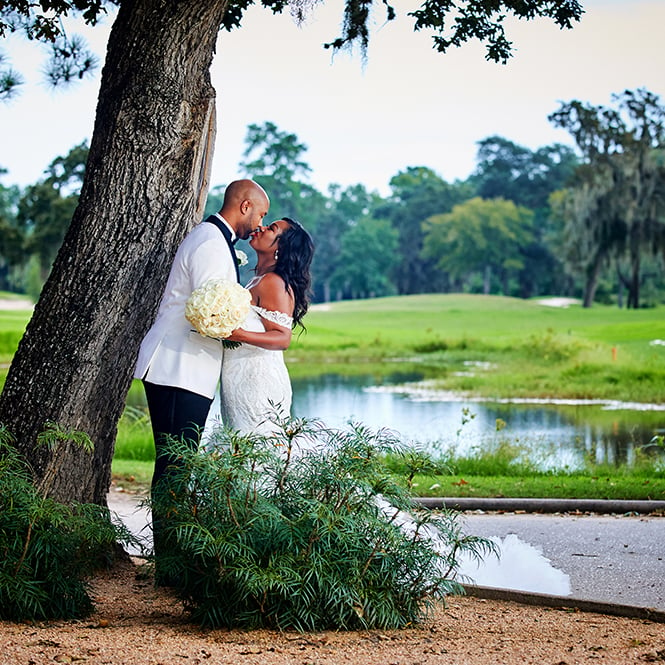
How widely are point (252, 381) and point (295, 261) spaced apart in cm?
72

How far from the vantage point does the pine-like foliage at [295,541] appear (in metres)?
4.22

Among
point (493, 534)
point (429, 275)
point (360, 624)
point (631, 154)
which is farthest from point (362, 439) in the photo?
point (429, 275)

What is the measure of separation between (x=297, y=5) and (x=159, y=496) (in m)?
3.96

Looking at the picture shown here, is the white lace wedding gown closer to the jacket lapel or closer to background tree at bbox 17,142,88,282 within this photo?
the jacket lapel

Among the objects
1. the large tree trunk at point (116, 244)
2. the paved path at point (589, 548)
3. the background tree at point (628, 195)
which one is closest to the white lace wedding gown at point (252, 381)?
the large tree trunk at point (116, 244)

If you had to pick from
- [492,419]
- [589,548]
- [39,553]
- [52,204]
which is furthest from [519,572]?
[52,204]

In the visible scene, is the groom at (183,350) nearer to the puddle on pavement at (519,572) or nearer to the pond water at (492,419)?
the puddle on pavement at (519,572)

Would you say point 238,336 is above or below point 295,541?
above

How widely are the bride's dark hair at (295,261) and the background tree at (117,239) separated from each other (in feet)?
2.16

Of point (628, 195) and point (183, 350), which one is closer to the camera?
point (183, 350)

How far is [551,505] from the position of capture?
8.12 metres

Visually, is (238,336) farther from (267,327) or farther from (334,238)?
(334,238)

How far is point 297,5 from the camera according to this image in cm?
701

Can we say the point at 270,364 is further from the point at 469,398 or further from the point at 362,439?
the point at 469,398
